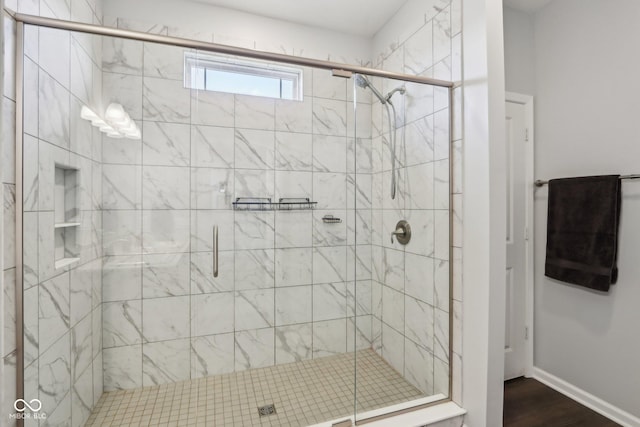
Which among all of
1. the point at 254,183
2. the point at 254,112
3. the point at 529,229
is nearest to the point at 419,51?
the point at 254,112

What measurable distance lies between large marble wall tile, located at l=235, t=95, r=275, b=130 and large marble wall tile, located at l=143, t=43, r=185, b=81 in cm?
35

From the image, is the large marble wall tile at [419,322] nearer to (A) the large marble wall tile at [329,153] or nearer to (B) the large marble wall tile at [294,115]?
(A) the large marble wall tile at [329,153]

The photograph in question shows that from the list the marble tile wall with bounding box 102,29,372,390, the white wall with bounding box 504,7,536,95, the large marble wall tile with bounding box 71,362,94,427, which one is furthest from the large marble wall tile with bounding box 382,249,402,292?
the large marble wall tile with bounding box 71,362,94,427

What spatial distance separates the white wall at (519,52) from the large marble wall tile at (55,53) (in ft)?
8.48

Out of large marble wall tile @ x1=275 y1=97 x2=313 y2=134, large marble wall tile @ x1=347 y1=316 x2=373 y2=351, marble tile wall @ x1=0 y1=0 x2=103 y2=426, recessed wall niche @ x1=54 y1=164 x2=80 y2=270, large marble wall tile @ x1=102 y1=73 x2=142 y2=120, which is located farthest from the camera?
large marble wall tile @ x1=347 y1=316 x2=373 y2=351

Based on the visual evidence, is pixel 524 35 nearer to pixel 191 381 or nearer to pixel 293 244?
pixel 293 244

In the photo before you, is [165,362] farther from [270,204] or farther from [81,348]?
[270,204]

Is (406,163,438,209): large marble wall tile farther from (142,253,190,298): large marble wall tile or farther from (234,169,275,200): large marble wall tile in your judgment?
(142,253,190,298): large marble wall tile

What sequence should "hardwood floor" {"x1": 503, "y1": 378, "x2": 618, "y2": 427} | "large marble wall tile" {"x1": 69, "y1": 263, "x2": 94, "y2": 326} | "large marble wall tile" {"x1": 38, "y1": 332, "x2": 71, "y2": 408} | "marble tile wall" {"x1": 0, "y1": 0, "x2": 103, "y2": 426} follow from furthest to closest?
"hardwood floor" {"x1": 503, "y1": 378, "x2": 618, "y2": 427} < "large marble wall tile" {"x1": 69, "y1": 263, "x2": 94, "y2": 326} < "large marble wall tile" {"x1": 38, "y1": 332, "x2": 71, "y2": 408} < "marble tile wall" {"x1": 0, "y1": 0, "x2": 103, "y2": 426}

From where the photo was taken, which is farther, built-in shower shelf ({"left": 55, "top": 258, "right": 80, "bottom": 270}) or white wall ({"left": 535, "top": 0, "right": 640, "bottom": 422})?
white wall ({"left": 535, "top": 0, "right": 640, "bottom": 422})

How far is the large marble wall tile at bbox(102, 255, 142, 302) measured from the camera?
1622mm

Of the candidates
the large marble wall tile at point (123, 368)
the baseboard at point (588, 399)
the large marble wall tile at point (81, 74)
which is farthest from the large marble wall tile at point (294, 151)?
the baseboard at point (588, 399)

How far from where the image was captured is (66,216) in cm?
136

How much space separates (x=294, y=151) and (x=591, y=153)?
6.07 ft
